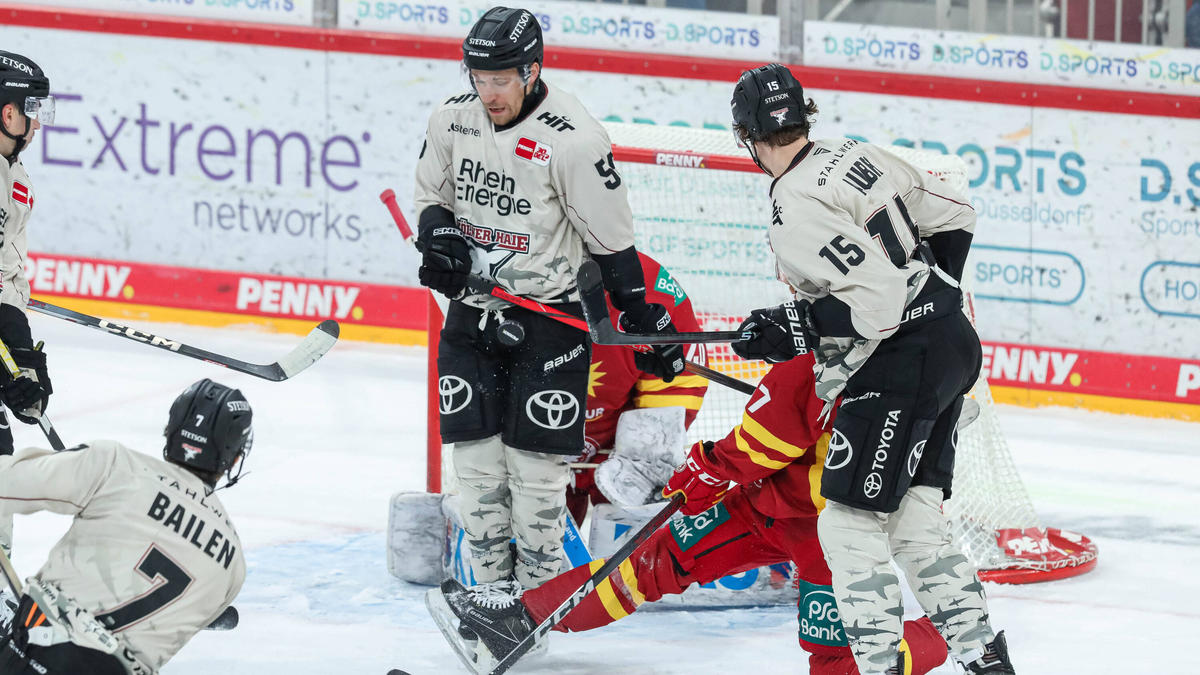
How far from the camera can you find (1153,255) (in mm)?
6211

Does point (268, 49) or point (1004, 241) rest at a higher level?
point (268, 49)

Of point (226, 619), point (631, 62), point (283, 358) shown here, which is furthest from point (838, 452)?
point (631, 62)

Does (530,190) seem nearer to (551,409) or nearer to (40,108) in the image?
(551,409)

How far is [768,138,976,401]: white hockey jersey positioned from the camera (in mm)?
2914

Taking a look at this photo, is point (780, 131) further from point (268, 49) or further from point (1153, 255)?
point (268, 49)

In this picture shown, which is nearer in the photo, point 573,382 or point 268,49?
point 573,382

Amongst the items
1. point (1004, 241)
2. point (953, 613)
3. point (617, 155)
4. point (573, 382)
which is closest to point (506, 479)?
point (573, 382)

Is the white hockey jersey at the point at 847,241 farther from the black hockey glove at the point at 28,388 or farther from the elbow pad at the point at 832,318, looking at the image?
the black hockey glove at the point at 28,388

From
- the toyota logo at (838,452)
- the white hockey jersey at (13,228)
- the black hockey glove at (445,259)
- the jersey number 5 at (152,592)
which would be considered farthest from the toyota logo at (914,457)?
the white hockey jersey at (13,228)

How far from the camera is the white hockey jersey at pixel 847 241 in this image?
9.56 feet

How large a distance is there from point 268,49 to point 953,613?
A: 15.9 ft

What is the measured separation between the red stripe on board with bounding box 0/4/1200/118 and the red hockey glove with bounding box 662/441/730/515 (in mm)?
3462

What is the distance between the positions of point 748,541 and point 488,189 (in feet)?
3.21

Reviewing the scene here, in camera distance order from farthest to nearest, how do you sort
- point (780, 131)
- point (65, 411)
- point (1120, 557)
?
point (65, 411)
point (1120, 557)
point (780, 131)
